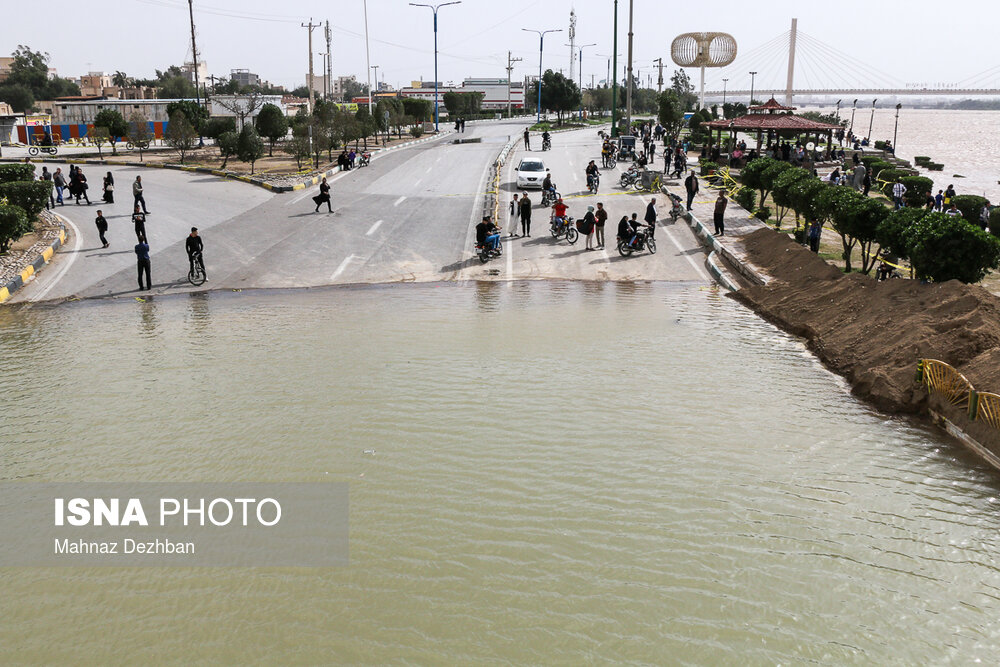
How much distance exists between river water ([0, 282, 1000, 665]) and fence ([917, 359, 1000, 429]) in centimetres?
65

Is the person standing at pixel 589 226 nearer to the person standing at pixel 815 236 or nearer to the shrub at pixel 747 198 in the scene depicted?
the person standing at pixel 815 236

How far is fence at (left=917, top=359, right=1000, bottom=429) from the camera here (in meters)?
11.1

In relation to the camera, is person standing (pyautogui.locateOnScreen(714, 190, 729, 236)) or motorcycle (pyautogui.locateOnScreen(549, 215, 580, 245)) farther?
motorcycle (pyautogui.locateOnScreen(549, 215, 580, 245))

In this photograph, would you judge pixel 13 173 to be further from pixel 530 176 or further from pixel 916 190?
pixel 916 190

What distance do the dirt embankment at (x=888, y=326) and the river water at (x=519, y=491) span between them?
689 millimetres

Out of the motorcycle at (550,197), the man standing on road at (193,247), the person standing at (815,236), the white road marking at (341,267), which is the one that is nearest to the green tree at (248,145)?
the motorcycle at (550,197)

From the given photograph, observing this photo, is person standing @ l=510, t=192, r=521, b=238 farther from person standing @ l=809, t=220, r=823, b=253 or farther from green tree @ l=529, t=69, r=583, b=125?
green tree @ l=529, t=69, r=583, b=125

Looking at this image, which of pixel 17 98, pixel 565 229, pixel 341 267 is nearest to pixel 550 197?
pixel 565 229

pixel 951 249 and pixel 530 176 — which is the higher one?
pixel 530 176

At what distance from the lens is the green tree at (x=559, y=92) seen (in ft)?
313

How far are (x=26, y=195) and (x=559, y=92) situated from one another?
3028 inches

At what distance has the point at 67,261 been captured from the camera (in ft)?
77.6

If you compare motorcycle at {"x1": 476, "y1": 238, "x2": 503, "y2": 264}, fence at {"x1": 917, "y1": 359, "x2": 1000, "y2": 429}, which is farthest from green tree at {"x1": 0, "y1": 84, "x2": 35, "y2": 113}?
fence at {"x1": 917, "y1": 359, "x2": 1000, "y2": 429}

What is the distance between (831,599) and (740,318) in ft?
35.6
